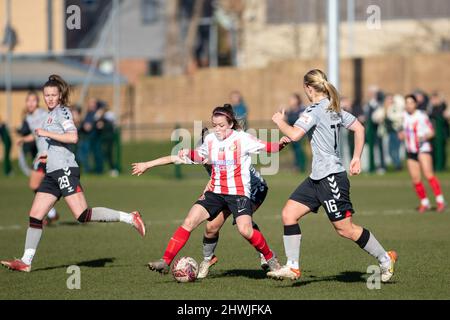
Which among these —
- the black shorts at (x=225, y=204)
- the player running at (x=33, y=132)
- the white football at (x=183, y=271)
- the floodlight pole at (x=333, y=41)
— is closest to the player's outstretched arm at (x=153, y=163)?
the black shorts at (x=225, y=204)

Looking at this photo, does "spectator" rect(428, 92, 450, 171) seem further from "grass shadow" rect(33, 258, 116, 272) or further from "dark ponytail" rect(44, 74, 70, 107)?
"dark ponytail" rect(44, 74, 70, 107)

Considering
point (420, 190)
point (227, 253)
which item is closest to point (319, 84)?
point (227, 253)

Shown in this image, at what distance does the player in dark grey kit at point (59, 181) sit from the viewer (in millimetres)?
10539

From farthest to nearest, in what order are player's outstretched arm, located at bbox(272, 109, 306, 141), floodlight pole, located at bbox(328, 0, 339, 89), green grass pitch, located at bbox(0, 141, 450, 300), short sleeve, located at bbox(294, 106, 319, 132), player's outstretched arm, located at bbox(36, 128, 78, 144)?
floodlight pole, located at bbox(328, 0, 339, 89)
player's outstretched arm, located at bbox(36, 128, 78, 144)
short sleeve, located at bbox(294, 106, 319, 132)
green grass pitch, located at bbox(0, 141, 450, 300)
player's outstretched arm, located at bbox(272, 109, 306, 141)

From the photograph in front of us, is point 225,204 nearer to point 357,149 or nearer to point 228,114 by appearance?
point 228,114

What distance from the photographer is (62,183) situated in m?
10.6

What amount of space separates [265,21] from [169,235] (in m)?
25.9

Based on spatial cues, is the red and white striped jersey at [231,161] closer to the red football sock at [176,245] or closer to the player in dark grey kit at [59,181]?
the red football sock at [176,245]

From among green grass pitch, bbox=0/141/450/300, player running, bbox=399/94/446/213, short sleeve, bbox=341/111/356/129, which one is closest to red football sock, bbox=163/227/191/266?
green grass pitch, bbox=0/141/450/300

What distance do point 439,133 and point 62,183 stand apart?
1652cm

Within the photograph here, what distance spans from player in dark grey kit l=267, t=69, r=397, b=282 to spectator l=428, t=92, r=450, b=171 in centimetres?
1612

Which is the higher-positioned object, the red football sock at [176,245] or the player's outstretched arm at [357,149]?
the player's outstretched arm at [357,149]

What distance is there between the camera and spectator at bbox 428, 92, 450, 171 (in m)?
25.2

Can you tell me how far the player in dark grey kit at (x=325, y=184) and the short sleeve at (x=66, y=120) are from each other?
258cm
